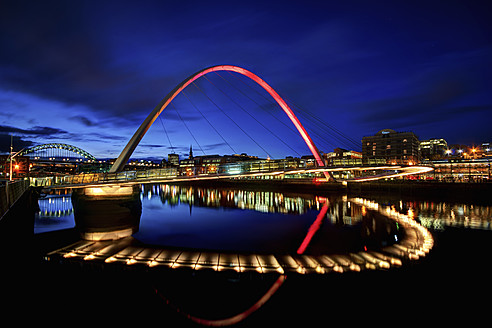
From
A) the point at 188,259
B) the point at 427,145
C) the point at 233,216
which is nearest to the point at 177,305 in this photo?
the point at 188,259

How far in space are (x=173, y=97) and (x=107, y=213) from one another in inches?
465

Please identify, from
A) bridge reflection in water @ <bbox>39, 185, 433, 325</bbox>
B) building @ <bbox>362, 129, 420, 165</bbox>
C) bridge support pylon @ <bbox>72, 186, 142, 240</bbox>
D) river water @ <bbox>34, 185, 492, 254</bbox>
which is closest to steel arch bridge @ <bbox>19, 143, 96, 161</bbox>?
river water @ <bbox>34, 185, 492, 254</bbox>

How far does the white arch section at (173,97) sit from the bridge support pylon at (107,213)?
1864mm

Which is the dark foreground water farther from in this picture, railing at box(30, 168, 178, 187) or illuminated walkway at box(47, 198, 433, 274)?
railing at box(30, 168, 178, 187)

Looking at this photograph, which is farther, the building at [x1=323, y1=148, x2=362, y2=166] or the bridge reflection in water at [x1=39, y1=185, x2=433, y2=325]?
the building at [x1=323, y1=148, x2=362, y2=166]

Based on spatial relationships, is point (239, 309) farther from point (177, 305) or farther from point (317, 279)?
point (317, 279)

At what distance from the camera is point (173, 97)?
23.9m

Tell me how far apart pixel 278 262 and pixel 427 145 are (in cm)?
16063

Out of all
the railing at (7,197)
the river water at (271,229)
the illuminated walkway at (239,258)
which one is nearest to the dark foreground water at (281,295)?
the illuminated walkway at (239,258)

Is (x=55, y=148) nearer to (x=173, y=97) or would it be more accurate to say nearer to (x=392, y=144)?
(x=173, y=97)

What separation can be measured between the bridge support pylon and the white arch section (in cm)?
186

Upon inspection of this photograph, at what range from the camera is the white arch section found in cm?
2002

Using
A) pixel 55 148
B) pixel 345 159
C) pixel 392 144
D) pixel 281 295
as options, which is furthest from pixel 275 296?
pixel 392 144

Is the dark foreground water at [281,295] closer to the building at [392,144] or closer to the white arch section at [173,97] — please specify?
the white arch section at [173,97]
